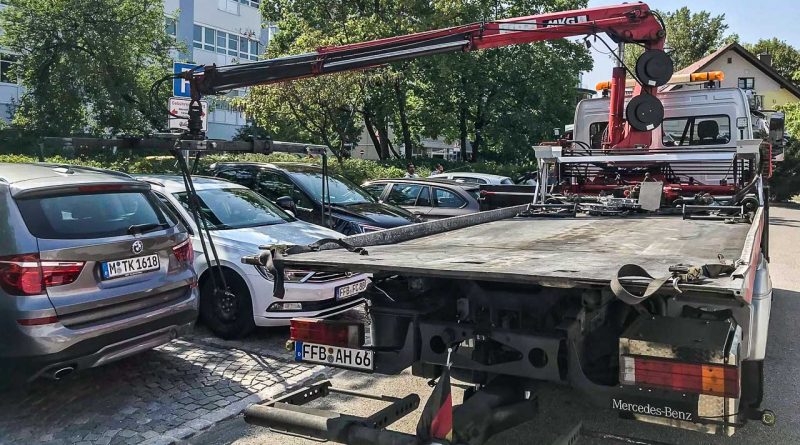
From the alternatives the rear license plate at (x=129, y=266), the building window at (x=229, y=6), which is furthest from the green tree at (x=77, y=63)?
the rear license plate at (x=129, y=266)

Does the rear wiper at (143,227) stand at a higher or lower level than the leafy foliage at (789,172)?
lower

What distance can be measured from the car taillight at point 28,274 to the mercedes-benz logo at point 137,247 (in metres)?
0.57

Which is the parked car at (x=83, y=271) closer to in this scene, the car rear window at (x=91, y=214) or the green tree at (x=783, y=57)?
the car rear window at (x=91, y=214)

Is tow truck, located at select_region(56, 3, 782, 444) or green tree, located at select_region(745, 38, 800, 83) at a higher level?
green tree, located at select_region(745, 38, 800, 83)

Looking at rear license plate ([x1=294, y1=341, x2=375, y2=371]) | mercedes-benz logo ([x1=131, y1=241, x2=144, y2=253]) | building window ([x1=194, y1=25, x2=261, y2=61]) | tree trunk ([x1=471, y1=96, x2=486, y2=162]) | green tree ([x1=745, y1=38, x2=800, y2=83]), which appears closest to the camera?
rear license plate ([x1=294, y1=341, x2=375, y2=371])

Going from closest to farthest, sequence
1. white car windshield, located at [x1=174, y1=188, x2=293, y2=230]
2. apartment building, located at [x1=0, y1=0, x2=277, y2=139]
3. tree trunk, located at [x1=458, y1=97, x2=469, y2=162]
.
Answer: white car windshield, located at [x1=174, y1=188, x2=293, y2=230] < tree trunk, located at [x1=458, y1=97, x2=469, y2=162] < apartment building, located at [x1=0, y1=0, x2=277, y2=139]

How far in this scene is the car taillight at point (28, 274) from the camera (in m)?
4.24

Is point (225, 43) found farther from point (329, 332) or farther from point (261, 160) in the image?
point (329, 332)

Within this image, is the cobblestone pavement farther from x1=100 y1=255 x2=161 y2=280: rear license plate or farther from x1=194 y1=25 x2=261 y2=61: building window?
x1=194 y1=25 x2=261 y2=61: building window

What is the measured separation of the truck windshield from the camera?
32.0 ft

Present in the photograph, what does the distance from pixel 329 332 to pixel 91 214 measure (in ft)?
7.23

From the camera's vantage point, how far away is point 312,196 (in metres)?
9.55

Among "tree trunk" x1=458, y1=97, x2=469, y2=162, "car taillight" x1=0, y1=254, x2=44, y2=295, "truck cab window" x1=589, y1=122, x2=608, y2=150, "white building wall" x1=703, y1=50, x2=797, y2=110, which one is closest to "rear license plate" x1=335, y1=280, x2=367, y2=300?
"car taillight" x1=0, y1=254, x2=44, y2=295

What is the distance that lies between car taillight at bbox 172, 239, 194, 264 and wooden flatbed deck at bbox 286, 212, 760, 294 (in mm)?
1733
